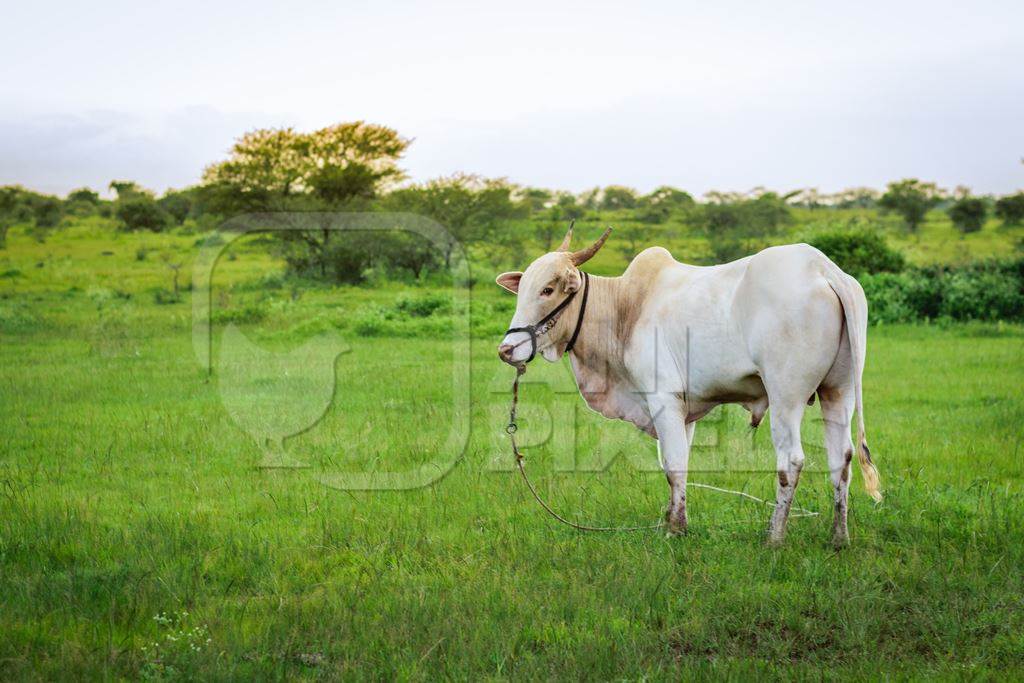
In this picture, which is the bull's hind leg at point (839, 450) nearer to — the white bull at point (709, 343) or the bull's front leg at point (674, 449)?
the white bull at point (709, 343)

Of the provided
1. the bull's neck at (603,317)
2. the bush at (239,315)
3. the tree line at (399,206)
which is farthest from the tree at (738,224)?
the bull's neck at (603,317)

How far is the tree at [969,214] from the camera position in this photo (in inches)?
1594

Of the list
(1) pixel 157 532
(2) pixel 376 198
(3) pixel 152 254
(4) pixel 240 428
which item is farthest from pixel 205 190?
(1) pixel 157 532

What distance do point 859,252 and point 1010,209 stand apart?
2409 cm

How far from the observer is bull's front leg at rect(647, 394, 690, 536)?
18.5 ft

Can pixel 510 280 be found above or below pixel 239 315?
above

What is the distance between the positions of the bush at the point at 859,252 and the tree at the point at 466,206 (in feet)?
34.0

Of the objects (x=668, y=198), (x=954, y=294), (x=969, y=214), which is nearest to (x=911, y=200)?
(x=969, y=214)

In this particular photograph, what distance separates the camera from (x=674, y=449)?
5652 millimetres

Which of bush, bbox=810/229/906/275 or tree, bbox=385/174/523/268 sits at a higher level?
tree, bbox=385/174/523/268

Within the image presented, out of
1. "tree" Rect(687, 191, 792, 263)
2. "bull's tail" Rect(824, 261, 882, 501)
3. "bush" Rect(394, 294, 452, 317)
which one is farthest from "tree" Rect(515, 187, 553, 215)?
"bull's tail" Rect(824, 261, 882, 501)

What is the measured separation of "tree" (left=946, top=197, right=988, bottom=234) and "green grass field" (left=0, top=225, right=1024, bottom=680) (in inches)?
1333

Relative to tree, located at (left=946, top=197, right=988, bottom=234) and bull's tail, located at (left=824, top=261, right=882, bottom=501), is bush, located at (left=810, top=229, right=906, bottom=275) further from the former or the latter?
tree, located at (left=946, top=197, right=988, bottom=234)

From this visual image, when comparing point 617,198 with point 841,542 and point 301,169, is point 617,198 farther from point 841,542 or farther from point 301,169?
point 841,542
